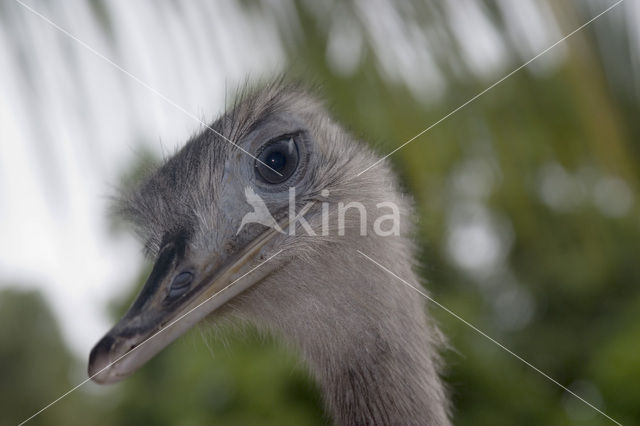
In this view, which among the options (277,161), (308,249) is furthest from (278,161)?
(308,249)

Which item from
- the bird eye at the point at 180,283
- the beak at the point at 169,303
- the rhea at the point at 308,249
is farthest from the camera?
the rhea at the point at 308,249

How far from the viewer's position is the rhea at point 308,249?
1.30 metres

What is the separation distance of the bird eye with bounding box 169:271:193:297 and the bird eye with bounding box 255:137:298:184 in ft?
0.78

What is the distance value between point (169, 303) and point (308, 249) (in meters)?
0.30

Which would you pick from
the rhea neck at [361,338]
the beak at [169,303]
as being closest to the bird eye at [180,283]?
the beak at [169,303]

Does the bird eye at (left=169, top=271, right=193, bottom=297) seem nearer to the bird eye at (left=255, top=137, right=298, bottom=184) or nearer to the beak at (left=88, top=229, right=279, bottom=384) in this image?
the beak at (left=88, top=229, right=279, bottom=384)

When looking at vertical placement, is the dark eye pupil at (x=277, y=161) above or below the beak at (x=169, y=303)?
above

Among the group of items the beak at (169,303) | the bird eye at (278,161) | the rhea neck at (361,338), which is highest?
the bird eye at (278,161)

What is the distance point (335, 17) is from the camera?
1.50 metres

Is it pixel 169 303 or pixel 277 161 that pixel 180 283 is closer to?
pixel 169 303

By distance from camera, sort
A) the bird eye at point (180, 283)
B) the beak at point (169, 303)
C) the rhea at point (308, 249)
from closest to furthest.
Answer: the beak at point (169, 303) < the bird eye at point (180, 283) < the rhea at point (308, 249)

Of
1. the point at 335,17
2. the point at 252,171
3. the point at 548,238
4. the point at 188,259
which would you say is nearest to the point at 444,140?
the point at 335,17

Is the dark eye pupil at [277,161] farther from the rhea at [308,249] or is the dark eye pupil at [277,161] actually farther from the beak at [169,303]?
the beak at [169,303]

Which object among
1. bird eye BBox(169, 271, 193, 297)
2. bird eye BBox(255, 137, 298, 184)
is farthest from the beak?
bird eye BBox(255, 137, 298, 184)
